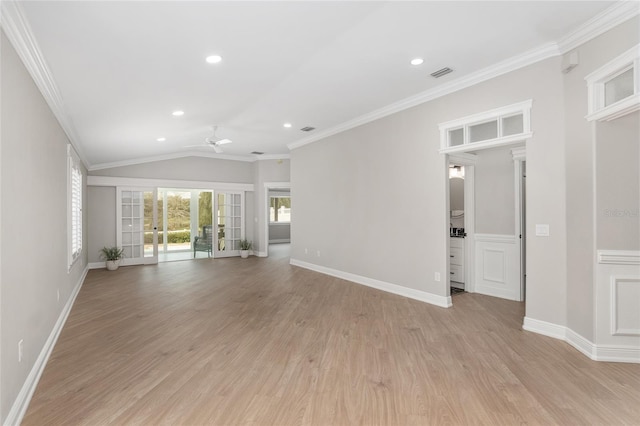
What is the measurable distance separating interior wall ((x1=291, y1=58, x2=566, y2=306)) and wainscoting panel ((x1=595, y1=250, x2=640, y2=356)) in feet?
1.51

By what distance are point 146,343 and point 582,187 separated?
460cm

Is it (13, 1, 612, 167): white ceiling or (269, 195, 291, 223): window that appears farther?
(269, 195, 291, 223): window

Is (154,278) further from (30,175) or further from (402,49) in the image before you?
(402,49)

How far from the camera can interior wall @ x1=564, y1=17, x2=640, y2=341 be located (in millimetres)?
3193

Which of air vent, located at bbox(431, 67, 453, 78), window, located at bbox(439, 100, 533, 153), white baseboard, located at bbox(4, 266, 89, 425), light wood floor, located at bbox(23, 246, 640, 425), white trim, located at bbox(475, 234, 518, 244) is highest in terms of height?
air vent, located at bbox(431, 67, 453, 78)

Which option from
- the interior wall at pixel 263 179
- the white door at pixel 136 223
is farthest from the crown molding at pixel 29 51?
the interior wall at pixel 263 179

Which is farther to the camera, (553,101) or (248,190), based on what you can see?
(248,190)

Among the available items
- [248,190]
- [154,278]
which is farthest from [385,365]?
[248,190]

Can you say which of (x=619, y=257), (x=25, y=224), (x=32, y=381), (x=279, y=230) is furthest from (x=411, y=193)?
(x=279, y=230)

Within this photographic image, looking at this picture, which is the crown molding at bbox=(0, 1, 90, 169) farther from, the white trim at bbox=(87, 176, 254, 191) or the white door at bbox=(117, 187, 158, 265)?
the white door at bbox=(117, 187, 158, 265)

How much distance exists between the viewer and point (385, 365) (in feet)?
9.86

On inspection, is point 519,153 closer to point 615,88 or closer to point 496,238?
point 496,238

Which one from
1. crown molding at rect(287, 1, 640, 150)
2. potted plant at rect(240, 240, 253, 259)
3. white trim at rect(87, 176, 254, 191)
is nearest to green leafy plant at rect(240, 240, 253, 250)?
potted plant at rect(240, 240, 253, 259)

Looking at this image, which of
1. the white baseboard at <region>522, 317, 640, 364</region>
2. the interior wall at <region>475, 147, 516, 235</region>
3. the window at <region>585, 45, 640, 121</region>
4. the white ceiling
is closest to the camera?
the white ceiling
